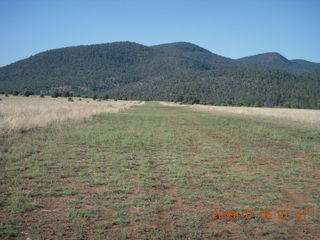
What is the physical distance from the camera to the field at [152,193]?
4062mm

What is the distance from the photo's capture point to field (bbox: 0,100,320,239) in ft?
13.3

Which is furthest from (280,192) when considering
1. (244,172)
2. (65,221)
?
(65,221)

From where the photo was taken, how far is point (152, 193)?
18.4 feet

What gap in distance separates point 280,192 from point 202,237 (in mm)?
2945

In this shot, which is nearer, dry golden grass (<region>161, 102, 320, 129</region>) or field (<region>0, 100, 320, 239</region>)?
field (<region>0, 100, 320, 239</region>)

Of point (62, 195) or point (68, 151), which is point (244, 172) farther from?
point (68, 151)

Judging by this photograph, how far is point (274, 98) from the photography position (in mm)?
109438
